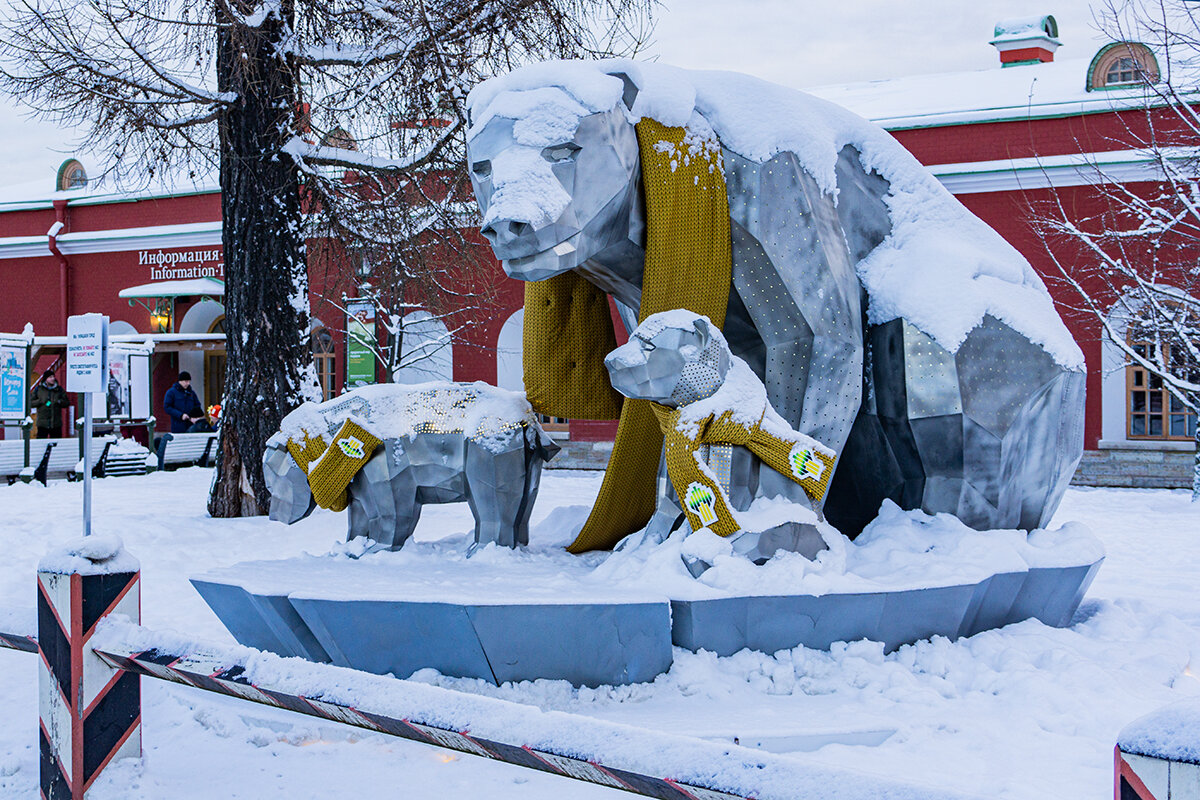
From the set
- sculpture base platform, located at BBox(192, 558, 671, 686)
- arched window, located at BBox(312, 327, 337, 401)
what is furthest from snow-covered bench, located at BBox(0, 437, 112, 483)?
sculpture base platform, located at BBox(192, 558, 671, 686)

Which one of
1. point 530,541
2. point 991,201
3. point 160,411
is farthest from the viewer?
point 160,411

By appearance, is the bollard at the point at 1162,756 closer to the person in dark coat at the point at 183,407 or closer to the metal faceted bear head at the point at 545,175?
the metal faceted bear head at the point at 545,175

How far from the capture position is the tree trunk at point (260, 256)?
9062mm

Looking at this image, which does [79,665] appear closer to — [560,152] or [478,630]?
[478,630]

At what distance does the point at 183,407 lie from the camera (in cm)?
1720

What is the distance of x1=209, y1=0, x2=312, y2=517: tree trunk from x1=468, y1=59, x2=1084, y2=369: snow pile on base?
5.57 meters

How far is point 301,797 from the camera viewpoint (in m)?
2.88

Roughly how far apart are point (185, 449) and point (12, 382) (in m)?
2.57

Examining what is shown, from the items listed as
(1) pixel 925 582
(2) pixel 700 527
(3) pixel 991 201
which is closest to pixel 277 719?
(2) pixel 700 527

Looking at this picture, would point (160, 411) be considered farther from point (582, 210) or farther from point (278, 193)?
point (582, 210)

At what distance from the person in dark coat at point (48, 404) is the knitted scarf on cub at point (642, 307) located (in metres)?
13.4

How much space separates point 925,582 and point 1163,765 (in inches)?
97.5

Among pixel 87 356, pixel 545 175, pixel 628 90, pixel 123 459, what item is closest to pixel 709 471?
pixel 545 175

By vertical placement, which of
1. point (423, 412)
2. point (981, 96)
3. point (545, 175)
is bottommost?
point (423, 412)
